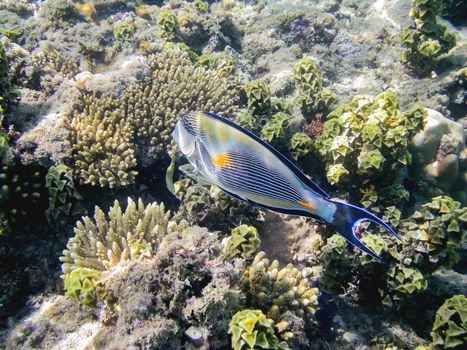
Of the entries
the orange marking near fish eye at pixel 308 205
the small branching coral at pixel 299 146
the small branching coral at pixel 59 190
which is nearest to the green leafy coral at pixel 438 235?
the small branching coral at pixel 299 146

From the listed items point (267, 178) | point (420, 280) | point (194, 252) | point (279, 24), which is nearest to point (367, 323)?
point (420, 280)

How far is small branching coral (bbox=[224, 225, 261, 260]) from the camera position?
3.54 m

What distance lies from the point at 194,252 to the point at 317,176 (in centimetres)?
276

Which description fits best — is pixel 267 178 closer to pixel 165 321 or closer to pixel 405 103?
pixel 165 321

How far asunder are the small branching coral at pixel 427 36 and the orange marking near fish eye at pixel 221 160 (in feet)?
19.9

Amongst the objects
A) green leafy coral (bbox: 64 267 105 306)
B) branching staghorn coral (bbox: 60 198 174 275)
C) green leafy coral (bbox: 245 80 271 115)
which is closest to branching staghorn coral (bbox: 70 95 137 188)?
branching staghorn coral (bbox: 60 198 174 275)

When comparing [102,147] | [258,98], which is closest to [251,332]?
[102,147]

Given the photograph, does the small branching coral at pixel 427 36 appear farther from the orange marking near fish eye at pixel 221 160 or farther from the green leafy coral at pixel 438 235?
the orange marking near fish eye at pixel 221 160

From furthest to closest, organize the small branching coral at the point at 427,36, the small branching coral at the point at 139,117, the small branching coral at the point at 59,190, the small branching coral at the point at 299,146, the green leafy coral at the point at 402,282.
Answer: the small branching coral at the point at 427,36 < the small branching coral at the point at 299,146 < the small branching coral at the point at 139,117 < the small branching coral at the point at 59,190 < the green leafy coral at the point at 402,282

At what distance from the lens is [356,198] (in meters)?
4.60

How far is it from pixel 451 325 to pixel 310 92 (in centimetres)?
407

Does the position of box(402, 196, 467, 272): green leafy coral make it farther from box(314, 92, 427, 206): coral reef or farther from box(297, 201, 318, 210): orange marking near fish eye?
box(297, 201, 318, 210): orange marking near fish eye

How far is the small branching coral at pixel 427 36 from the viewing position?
5934mm

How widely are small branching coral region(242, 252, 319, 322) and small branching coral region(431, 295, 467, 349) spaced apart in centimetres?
150
